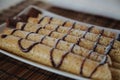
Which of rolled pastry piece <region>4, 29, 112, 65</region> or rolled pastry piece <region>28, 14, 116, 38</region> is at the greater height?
rolled pastry piece <region>28, 14, 116, 38</region>

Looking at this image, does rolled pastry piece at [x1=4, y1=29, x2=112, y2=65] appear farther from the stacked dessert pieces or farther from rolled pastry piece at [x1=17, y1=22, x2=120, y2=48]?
rolled pastry piece at [x1=17, y1=22, x2=120, y2=48]

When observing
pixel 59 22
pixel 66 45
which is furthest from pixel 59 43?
pixel 59 22

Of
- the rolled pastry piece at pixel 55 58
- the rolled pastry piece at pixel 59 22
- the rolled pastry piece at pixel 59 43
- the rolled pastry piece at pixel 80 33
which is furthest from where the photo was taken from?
the rolled pastry piece at pixel 59 22

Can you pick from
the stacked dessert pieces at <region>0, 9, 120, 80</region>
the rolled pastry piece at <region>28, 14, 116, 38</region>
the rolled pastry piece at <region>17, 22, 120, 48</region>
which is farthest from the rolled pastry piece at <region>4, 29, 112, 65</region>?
the rolled pastry piece at <region>28, 14, 116, 38</region>

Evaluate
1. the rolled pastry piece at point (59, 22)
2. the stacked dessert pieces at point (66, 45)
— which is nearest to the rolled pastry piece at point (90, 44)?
the stacked dessert pieces at point (66, 45)

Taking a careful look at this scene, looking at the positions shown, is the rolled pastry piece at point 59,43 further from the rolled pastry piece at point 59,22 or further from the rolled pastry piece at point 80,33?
the rolled pastry piece at point 59,22

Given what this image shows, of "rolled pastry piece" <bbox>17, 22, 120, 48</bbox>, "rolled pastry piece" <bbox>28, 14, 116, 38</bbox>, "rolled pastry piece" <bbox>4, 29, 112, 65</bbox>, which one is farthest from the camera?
"rolled pastry piece" <bbox>28, 14, 116, 38</bbox>

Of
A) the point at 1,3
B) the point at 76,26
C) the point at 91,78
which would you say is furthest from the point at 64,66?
the point at 1,3

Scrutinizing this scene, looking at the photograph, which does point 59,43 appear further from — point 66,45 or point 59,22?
point 59,22
